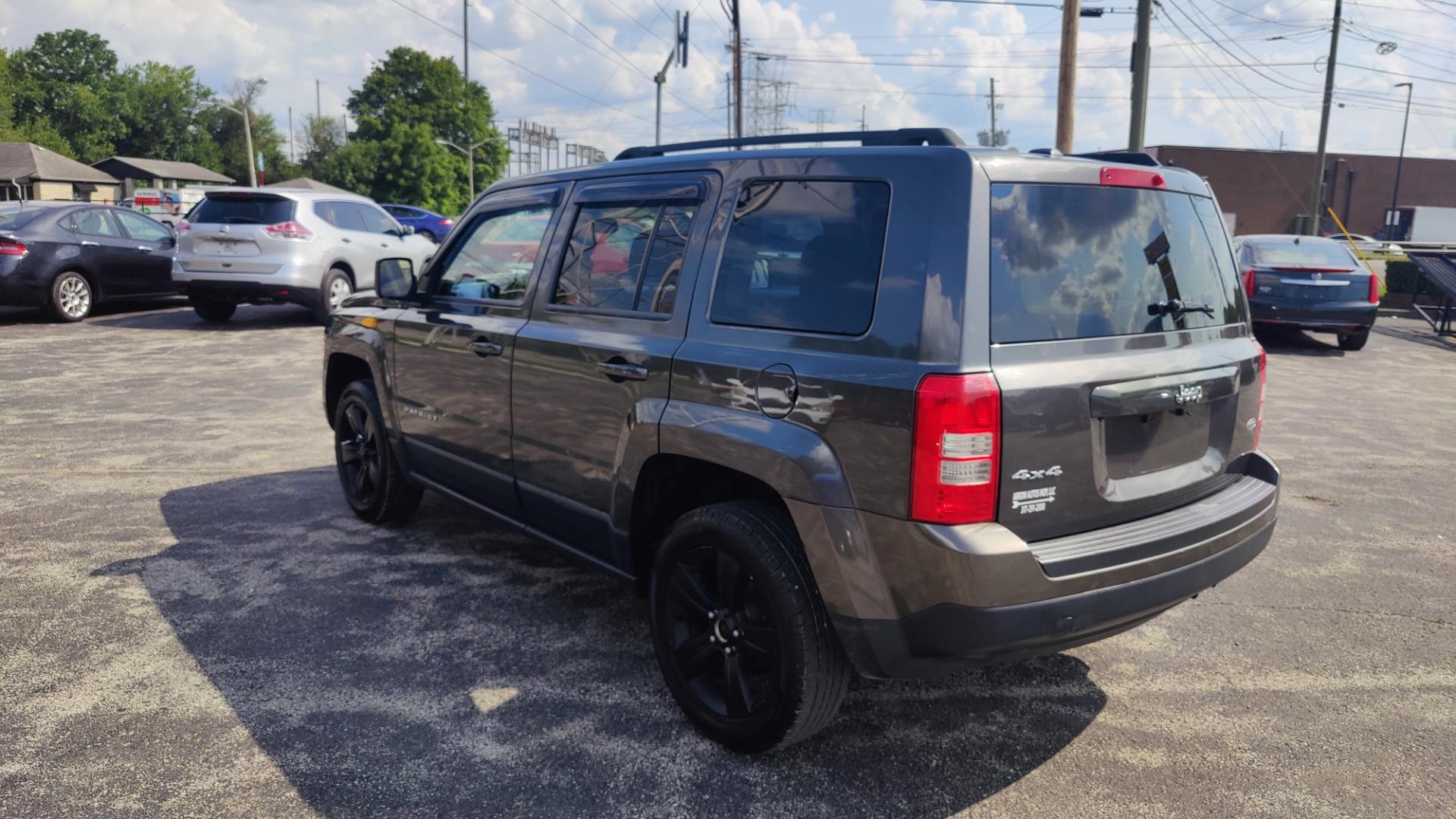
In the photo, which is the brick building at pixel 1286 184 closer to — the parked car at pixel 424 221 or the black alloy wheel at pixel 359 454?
the parked car at pixel 424 221

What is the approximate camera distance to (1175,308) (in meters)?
3.11

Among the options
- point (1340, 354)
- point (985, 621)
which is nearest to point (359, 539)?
point (985, 621)

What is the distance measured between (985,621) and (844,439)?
59cm

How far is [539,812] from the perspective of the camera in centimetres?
280

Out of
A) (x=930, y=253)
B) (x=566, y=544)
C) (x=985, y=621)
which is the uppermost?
(x=930, y=253)

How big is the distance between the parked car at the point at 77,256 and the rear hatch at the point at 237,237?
1833mm

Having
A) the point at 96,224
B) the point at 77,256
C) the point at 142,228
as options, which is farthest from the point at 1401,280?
the point at 77,256

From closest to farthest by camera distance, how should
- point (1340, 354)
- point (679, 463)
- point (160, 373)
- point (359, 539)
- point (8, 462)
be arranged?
1. point (679, 463)
2. point (359, 539)
3. point (8, 462)
4. point (160, 373)
5. point (1340, 354)

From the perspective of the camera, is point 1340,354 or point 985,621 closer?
point 985,621

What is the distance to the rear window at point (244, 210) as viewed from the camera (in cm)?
1272

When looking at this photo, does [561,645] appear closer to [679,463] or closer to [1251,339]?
[679,463]

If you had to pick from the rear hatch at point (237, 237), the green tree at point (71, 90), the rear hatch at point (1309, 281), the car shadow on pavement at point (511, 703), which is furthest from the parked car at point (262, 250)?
the green tree at point (71, 90)

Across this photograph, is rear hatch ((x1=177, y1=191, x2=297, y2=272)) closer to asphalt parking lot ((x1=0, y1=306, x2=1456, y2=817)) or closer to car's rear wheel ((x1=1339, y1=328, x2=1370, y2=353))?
asphalt parking lot ((x1=0, y1=306, x2=1456, y2=817))

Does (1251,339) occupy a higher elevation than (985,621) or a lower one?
higher
